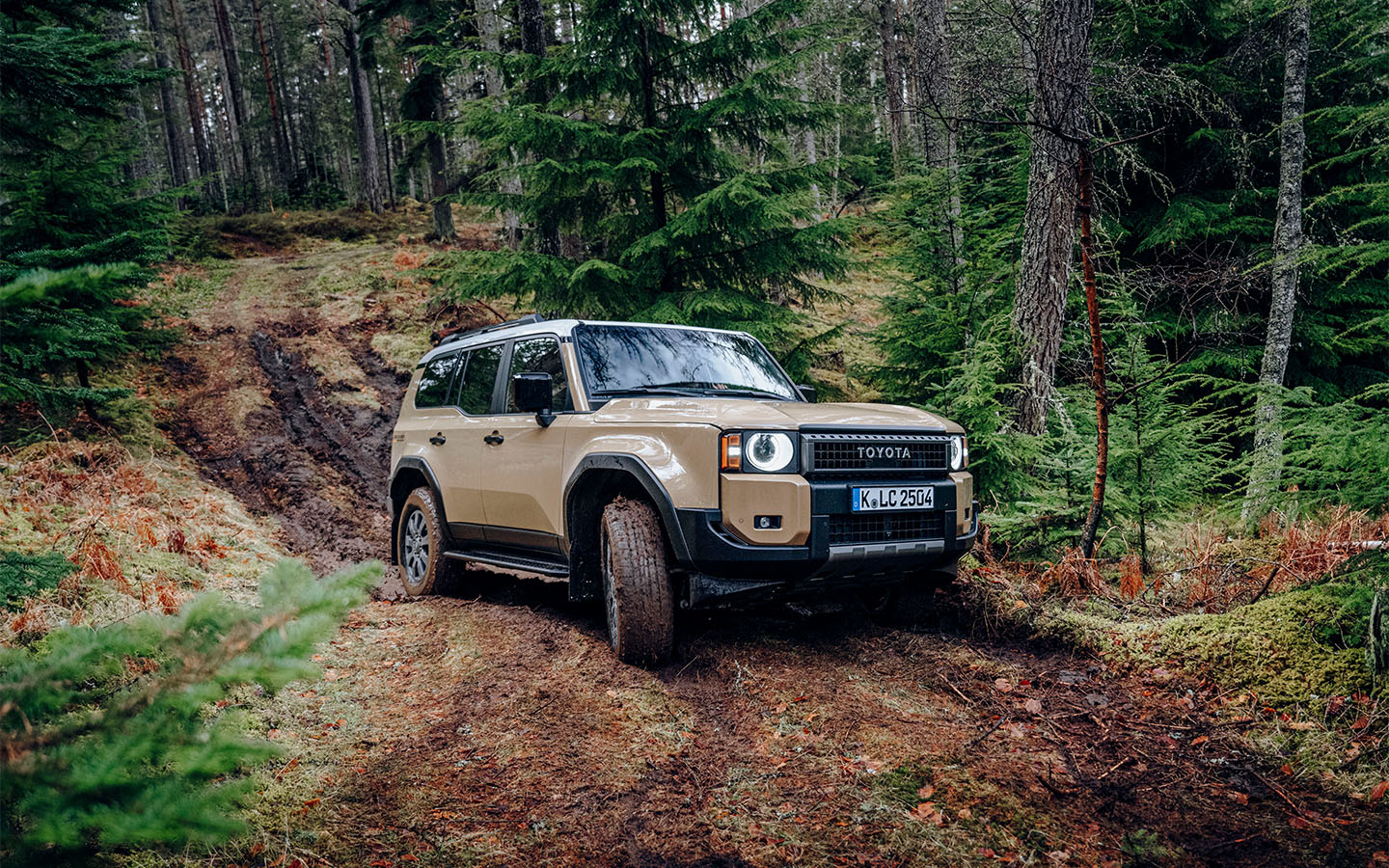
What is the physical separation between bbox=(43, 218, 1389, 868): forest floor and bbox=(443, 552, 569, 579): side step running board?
1.37 feet

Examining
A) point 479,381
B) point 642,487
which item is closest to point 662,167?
point 479,381

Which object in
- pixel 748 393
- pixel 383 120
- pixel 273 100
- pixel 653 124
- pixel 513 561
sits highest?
pixel 383 120

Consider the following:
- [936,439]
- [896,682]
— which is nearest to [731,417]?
[936,439]

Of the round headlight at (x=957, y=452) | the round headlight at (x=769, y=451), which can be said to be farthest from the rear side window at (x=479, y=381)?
the round headlight at (x=957, y=452)

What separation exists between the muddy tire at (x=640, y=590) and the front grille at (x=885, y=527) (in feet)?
3.24

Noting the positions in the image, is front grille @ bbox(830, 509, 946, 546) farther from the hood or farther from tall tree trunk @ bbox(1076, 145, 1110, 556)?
tall tree trunk @ bbox(1076, 145, 1110, 556)

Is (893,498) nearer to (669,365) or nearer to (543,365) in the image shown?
(669,365)

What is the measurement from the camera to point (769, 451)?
4.00 metres

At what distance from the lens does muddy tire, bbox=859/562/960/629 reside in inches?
185

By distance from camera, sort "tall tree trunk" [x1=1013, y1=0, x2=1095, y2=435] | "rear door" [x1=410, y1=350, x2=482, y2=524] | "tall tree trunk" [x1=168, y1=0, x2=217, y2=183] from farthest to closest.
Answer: "tall tree trunk" [x1=168, y1=0, x2=217, y2=183] < "tall tree trunk" [x1=1013, y1=0, x2=1095, y2=435] < "rear door" [x1=410, y1=350, x2=482, y2=524]

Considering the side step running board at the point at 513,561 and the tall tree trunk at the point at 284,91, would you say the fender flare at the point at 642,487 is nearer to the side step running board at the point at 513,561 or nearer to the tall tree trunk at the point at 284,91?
the side step running board at the point at 513,561

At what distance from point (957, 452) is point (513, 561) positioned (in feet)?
10.5

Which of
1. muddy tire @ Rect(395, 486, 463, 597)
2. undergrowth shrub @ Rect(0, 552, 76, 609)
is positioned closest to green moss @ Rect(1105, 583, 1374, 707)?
muddy tire @ Rect(395, 486, 463, 597)

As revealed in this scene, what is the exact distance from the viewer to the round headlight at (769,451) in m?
3.98
